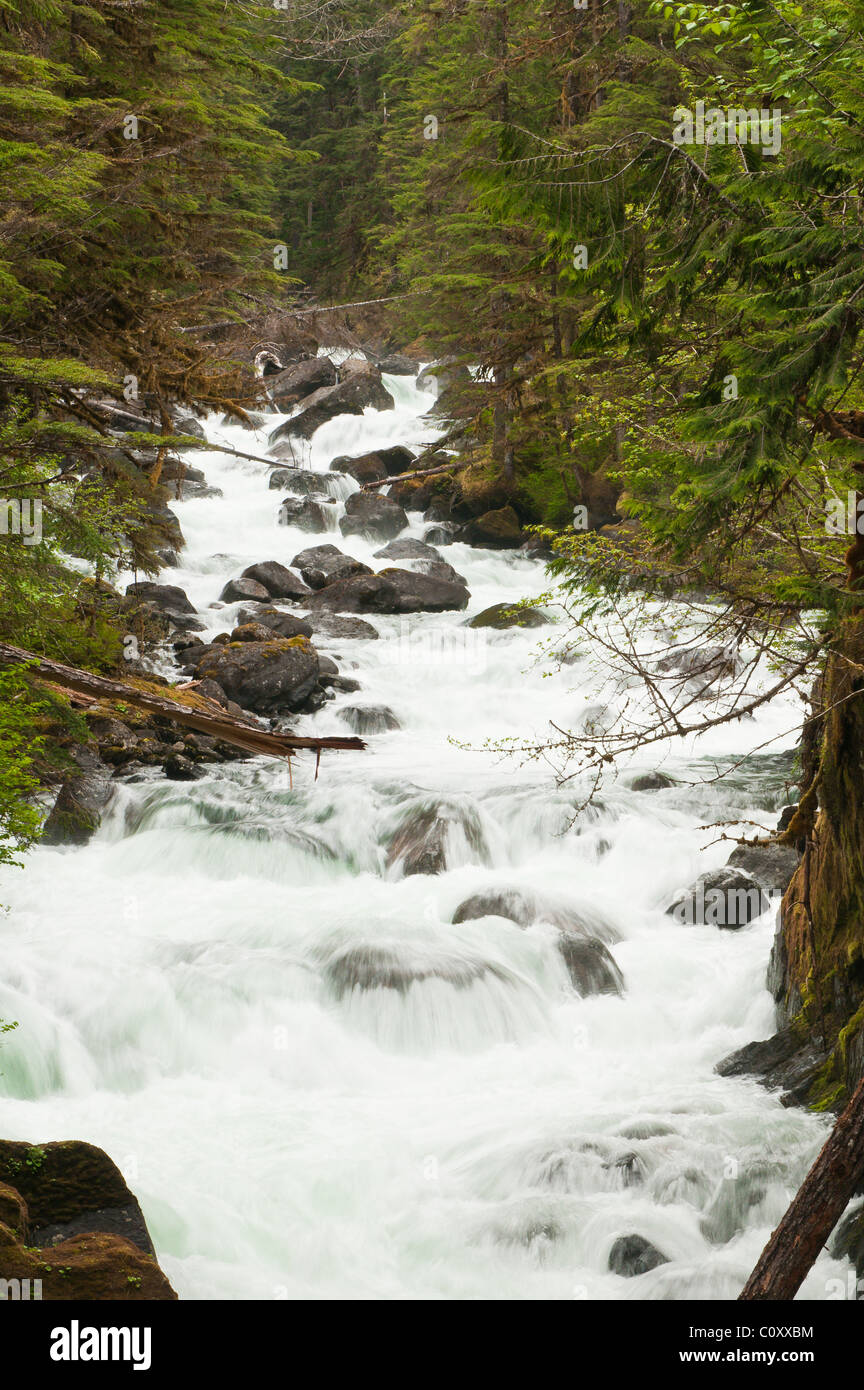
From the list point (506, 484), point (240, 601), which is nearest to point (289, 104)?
point (506, 484)

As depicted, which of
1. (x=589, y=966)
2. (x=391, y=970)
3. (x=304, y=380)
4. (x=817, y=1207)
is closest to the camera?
(x=817, y=1207)

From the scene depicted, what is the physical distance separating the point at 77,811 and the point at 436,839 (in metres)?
3.91

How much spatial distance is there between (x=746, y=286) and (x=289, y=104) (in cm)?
4507

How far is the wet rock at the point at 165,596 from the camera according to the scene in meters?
18.4

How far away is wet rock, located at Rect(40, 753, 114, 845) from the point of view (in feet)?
38.1

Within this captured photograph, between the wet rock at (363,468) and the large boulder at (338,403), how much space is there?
258 cm

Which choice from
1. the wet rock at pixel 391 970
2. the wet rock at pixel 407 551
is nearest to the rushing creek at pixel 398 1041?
the wet rock at pixel 391 970

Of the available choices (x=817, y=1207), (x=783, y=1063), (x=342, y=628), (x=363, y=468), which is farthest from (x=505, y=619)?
(x=817, y=1207)

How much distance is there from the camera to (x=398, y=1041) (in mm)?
8188

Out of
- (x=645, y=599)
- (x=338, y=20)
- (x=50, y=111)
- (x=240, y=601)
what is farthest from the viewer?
(x=338, y=20)

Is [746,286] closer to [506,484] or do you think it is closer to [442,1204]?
[442,1204]

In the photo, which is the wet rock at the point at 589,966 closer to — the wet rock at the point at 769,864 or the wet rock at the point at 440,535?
the wet rock at the point at 769,864

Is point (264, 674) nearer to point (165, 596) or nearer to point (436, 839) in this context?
point (165, 596)
